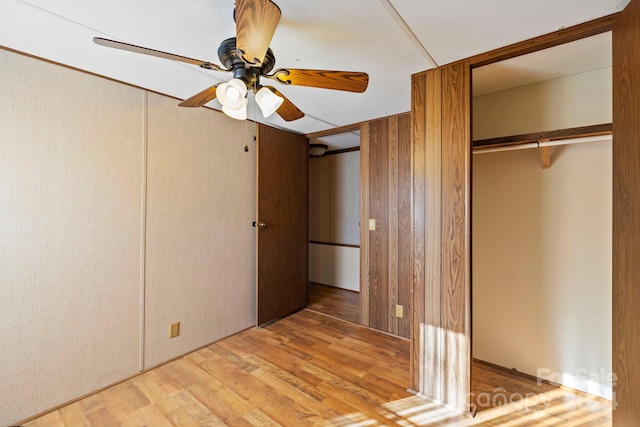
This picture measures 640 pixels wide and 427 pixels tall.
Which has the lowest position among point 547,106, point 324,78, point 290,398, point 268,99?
point 290,398

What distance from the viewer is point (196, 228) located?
2.36 m

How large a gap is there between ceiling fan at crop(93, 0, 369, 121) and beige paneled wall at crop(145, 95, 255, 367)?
36.1 inches

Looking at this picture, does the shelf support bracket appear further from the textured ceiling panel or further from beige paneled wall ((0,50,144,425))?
beige paneled wall ((0,50,144,425))

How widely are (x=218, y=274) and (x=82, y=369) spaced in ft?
3.52

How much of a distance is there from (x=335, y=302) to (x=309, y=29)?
3.12 m

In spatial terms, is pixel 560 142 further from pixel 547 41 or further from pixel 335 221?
pixel 335 221

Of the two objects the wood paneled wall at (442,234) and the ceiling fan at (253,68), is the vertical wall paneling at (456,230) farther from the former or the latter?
the ceiling fan at (253,68)

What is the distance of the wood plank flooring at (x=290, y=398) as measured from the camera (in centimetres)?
158

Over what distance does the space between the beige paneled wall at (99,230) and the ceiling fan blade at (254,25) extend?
1.45 metres

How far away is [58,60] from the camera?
164 cm

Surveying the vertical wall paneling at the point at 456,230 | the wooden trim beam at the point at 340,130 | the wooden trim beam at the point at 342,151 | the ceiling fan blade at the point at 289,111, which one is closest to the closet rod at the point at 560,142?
the vertical wall paneling at the point at 456,230

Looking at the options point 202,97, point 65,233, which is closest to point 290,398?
point 65,233

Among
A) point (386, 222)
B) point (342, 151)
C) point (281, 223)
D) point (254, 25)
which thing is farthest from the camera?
point (342, 151)

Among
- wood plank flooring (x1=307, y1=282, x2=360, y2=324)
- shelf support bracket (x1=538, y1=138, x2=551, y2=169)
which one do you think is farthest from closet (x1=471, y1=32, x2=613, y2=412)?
wood plank flooring (x1=307, y1=282, x2=360, y2=324)
